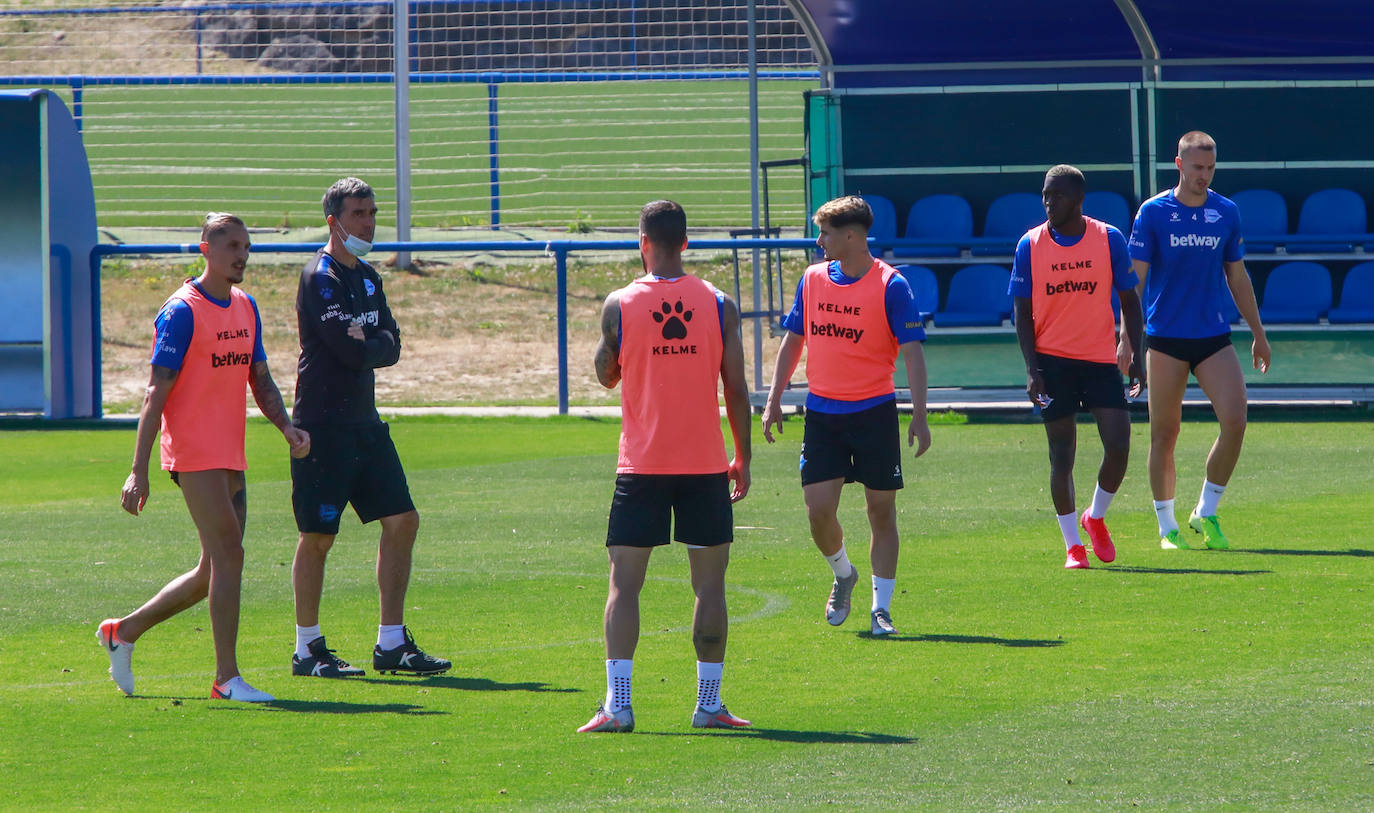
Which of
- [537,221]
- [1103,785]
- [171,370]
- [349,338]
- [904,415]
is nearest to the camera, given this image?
[1103,785]

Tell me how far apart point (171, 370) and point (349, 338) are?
0.79m

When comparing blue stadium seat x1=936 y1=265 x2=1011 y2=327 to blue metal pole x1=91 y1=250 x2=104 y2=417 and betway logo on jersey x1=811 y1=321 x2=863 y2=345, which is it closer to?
blue metal pole x1=91 y1=250 x2=104 y2=417

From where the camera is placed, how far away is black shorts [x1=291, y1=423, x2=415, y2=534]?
23.5ft

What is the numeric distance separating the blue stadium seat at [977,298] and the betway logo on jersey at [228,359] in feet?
43.3

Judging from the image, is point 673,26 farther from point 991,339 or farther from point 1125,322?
point 1125,322

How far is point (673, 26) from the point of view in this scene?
31.2 metres

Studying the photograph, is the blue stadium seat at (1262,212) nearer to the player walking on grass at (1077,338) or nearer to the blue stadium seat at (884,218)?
the blue stadium seat at (884,218)

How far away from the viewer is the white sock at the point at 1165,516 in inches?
395

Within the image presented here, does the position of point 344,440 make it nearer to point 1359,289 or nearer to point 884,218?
point 884,218

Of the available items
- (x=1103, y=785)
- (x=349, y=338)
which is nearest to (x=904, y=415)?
(x=349, y=338)

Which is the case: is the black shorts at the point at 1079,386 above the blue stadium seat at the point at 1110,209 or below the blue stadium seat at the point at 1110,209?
below

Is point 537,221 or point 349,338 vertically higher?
point 537,221

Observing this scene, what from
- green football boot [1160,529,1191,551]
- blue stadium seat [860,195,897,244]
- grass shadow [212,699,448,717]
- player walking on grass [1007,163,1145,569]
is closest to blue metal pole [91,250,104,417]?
blue stadium seat [860,195,897,244]

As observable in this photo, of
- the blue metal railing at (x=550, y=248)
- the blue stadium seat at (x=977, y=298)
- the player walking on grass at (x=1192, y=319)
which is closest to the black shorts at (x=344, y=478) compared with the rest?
the player walking on grass at (x=1192, y=319)
